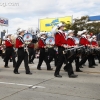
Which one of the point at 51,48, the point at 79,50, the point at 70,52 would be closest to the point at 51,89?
the point at 70,52

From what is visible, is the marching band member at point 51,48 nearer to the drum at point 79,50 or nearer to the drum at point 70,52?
the drum at point 79,50

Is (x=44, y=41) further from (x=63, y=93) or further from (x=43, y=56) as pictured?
(x=63, y=93)

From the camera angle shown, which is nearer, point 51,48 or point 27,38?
point 27,38

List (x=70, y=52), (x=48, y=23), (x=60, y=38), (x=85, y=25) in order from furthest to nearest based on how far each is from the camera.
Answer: (x=48, y=23), (x=85, y=25), (x=70, y=52), (x=60, y=38)

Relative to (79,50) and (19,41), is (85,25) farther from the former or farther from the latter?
(19,41)

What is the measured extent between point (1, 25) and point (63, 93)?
28.8 m

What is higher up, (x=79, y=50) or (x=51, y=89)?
(x=79, y=50)

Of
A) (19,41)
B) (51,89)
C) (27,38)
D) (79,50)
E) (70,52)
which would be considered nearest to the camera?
(51,89)

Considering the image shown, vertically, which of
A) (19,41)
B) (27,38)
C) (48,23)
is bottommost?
(19,41)

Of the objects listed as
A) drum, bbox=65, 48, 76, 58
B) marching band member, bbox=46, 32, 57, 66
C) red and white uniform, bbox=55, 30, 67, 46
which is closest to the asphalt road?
drum, bbox=65, 48, 76, 58

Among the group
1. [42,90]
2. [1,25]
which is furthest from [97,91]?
[1,25]

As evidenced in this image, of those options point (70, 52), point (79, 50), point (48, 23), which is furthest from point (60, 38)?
point (48, 23)

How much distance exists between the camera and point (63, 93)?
6.18m

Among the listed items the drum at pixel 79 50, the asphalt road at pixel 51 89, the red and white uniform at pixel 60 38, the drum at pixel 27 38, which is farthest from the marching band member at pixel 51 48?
the asphalt road at pixel 51 89
